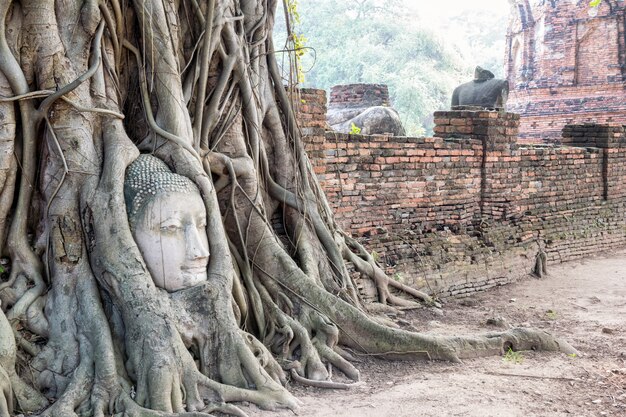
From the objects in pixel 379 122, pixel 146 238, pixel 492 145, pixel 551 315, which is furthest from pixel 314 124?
pixel 379 122

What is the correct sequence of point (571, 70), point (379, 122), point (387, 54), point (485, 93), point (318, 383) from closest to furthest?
1. point (318, 383)
2. point (379, 122)
3. point (485, 93)
4. point (571, 70)
5. point (387, 54)

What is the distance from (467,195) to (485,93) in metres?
5.15

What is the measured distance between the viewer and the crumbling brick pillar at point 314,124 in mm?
7504

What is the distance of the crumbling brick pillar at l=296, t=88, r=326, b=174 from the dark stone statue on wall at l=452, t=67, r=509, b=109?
677 centimetres

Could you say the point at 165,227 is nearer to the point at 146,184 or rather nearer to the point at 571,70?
the point at 146,184

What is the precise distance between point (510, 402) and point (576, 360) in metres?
1.36

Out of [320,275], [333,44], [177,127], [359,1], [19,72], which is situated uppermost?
[359,1]

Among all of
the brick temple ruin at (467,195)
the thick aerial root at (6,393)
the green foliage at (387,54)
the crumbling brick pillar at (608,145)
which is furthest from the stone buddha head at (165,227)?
the green foliage at (387,54)

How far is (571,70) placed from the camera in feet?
66.8

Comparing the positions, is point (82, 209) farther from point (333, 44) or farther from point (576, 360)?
point (333, 44)

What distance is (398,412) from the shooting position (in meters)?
4.45

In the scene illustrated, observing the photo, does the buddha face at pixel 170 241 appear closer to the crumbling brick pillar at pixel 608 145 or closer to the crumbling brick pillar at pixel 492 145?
the crumbling brick pillar at pixel 492 145

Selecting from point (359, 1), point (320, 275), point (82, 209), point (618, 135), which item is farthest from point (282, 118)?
point (359, 1)

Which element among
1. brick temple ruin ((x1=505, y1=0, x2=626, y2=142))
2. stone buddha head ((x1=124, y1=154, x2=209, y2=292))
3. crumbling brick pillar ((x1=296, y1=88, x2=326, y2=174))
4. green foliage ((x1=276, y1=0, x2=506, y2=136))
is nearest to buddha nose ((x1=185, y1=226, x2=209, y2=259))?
stone buddha head ((x1=124, y1=154, x2=209, y2=292))
